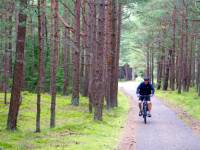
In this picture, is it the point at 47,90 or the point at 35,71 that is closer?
the point at 35,71

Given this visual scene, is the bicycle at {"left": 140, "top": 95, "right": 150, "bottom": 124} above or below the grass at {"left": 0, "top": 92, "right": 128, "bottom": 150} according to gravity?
above

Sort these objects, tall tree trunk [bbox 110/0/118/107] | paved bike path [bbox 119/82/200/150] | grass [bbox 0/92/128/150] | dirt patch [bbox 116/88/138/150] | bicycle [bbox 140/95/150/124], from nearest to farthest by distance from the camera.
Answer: grass [bbox 0/92/128/150] → dirt patch [bbox 116/88/138/150] → paved bike path [bbox 119/82/200/150] → bicycle [bbox 140/95/150/124] → tall tree trunk [bbox 110/0/118/107]

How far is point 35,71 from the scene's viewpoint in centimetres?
3544

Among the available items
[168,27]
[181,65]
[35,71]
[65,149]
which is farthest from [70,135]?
[168,27]

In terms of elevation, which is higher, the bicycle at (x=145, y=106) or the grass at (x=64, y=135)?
the bicycle at (x=145, y=106)

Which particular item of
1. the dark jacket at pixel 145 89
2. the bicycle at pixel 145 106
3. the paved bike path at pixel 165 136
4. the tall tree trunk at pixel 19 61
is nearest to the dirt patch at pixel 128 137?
the paved bike path at pixel 165 136

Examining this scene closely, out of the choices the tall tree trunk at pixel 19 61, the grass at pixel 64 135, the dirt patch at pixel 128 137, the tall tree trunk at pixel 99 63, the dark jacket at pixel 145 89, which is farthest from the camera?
the dark jacket at pixel 145 89

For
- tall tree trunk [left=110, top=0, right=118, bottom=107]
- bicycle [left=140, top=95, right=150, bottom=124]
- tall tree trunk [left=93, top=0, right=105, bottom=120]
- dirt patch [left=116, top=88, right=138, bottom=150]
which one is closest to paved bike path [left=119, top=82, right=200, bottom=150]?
dirt patch [left=116, top=88, right=138, bottom=150]

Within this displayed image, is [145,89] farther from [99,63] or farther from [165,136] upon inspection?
[165,136]

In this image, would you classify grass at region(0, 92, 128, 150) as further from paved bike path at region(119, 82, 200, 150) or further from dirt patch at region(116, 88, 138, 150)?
paved bike path at region(119, 82, 200, 150)

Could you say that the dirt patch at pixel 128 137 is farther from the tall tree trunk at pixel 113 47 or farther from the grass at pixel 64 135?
the tall tree trunk at pixel 113 47

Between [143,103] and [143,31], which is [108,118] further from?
[143,31]

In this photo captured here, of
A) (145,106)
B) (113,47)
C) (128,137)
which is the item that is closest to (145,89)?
(145,106)

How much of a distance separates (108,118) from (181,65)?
1991 centimetres
